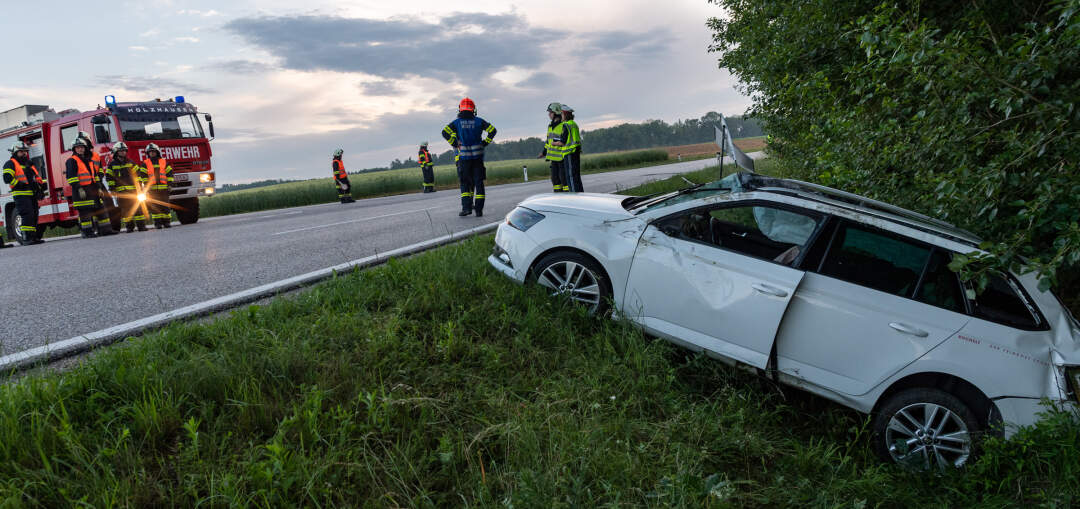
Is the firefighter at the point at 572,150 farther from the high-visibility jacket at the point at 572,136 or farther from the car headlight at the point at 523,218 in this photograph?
the car headlight at the point at 523,218

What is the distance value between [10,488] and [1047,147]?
523cm

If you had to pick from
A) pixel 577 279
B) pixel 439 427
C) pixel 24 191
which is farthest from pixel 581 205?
pixel 24 191

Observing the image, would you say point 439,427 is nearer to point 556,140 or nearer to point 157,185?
point 556,140

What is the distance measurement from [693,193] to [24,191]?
43.0ft

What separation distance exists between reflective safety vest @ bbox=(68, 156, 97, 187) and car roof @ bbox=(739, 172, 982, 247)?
12093 millimetres

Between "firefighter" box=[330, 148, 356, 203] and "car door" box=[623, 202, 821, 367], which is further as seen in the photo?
"firefighter" box=[330, 148, 356, 203]

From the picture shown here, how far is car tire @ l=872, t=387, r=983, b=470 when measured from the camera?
123 inches

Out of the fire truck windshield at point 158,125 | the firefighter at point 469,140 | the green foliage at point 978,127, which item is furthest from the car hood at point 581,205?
the fire truck windshield at point 158,125

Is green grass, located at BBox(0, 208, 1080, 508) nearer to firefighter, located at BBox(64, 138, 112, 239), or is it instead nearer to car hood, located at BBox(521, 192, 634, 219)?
car hood, located at BBox(521, 192, 634, 219)

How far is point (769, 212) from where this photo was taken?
447 centimetres

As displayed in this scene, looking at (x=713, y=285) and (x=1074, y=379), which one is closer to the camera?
(x=1074, y=379)

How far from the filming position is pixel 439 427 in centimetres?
282

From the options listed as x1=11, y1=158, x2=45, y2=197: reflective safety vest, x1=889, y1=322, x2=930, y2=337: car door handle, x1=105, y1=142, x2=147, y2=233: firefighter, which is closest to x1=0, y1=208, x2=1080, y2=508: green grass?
x1=889, y1=322, x2=930, y2=337: car door handle

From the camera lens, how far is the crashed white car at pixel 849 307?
3055 mm
